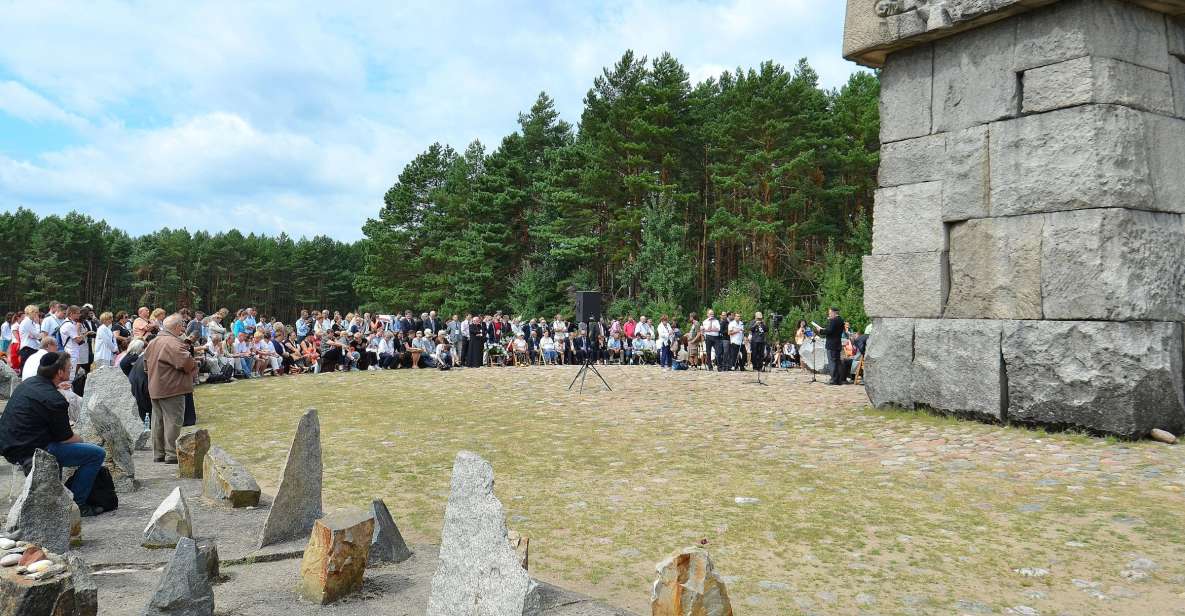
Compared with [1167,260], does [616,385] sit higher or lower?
lower

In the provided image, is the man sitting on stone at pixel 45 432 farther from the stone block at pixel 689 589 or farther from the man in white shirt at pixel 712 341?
the man in white shirt at pixel 712 341

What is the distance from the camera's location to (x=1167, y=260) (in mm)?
7539

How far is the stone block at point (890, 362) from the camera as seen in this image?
9.12 metres

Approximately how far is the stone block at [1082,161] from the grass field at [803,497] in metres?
2.47

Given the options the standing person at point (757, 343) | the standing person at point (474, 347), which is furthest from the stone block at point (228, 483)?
the standing person at point (474, 347)

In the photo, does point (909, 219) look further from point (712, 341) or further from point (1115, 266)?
point (712, 341)

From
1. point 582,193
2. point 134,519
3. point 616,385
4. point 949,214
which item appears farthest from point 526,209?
point 134,519

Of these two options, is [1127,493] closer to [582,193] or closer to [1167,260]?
[1167,260]

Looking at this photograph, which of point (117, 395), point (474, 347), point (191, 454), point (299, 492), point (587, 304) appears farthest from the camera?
point (474, 347)

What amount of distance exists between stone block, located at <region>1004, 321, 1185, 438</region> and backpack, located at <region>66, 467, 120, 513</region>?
8620 millimetres

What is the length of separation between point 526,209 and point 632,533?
4167cm

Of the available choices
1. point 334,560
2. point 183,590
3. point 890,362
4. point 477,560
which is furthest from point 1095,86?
point 183,590

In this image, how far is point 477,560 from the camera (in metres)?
3.21

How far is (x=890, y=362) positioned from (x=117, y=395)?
371 inches
